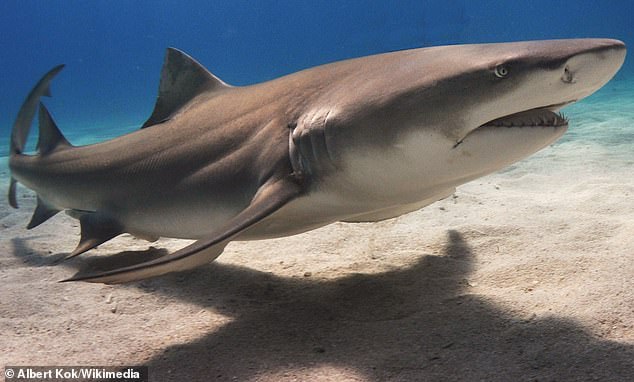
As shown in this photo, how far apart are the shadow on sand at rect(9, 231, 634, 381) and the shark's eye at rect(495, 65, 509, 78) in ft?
3.68

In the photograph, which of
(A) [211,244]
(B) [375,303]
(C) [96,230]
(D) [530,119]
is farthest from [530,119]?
(C) [96,230]

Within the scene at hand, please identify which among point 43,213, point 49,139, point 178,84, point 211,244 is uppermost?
point 178,84

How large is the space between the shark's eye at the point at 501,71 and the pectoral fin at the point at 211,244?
1.12 meters

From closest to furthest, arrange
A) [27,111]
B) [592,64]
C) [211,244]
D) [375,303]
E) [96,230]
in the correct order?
[592,64] → [211,244] → [375,303] → [96,230] → [27,111]

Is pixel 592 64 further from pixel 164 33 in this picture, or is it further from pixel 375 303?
pixel 164 33

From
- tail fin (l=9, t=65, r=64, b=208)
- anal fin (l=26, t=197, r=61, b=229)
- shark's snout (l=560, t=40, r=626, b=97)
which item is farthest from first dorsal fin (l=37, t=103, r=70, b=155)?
shark's snout (l=560, t=40, r=626, b=97)

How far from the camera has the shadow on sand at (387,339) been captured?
191cm

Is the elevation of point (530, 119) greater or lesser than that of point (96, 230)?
greater

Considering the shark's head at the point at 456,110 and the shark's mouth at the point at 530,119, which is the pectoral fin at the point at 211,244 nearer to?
the shark's head at the point at 456,110

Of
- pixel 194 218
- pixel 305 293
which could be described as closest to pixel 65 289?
pixel 194 218

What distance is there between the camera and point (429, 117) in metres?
2.11

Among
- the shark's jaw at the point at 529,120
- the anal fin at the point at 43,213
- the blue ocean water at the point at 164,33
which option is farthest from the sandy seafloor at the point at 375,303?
the blue ocean water at the point at 164,33

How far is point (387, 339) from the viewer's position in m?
2.28

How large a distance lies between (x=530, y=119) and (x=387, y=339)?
46.0 inches
